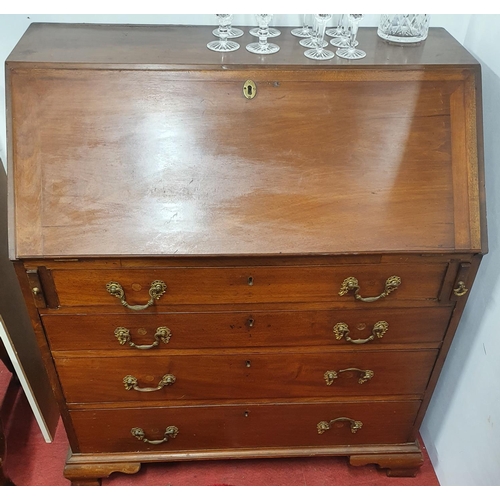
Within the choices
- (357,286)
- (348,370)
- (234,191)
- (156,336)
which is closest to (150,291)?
(156,336)

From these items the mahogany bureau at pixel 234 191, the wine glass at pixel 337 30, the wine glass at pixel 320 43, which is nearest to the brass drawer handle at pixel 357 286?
the mahogany bureau at pixel 234 191

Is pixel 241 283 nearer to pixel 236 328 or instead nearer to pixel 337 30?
pixel 236 328

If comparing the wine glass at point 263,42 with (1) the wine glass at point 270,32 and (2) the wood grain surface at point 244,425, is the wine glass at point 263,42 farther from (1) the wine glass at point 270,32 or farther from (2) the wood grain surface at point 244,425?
(2) the wood grain surface at point 244,425

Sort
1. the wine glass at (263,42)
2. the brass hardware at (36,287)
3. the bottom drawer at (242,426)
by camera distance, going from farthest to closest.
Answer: the bottom drawer at (242,426) → the wine glass at (263,42) → the brass hardware at (36,287)

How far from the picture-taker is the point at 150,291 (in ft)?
3.53

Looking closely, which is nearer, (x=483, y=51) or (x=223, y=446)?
(x=483, y=51)

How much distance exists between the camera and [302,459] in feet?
5.22

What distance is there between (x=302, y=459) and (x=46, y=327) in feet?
3.03

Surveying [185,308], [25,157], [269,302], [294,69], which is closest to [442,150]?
[294,69]

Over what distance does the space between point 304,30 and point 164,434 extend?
1.16 m

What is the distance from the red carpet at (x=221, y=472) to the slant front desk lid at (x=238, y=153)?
859mm

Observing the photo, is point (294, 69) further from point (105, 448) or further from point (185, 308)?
point (105, 448)

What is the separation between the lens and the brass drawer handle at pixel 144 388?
1.26 meters

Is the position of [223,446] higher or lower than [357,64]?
lower
